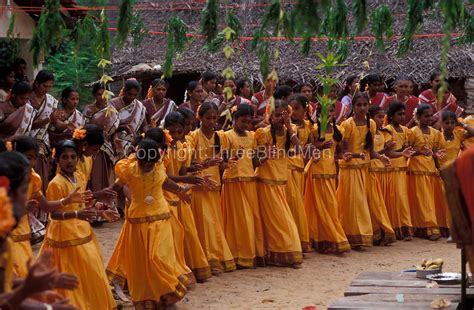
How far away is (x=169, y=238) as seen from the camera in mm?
7547

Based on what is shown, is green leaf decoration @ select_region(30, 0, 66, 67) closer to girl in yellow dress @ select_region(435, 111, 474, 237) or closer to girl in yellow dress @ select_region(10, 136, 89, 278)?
girl in yellow dress @ select_region(10, 136, 89, 278)

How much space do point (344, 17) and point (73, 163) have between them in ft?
8.08

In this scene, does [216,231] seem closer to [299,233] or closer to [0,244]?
[299,233]

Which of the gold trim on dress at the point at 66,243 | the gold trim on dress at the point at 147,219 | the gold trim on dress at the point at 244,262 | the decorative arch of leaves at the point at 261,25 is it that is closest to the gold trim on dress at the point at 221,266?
the gold trim on dress at the point at 244,262

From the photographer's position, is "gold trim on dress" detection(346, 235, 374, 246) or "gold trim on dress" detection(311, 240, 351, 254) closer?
"gold trim on dress" detection(311, 240, 351, 254)

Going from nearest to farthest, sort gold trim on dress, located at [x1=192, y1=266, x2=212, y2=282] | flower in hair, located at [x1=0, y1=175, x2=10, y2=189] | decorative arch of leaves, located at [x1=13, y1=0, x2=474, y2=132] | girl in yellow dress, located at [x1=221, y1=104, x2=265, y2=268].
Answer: flower in hair, located at [x1=0, y1=175, x2=10, y2=189] → decorative arch of leaves, located at [x1=13, y1=0, x2=474, y2=132] → gold trim on dress, located at [x1=192, y1=266, x2=212, y2=282] → girl in yellow dress, located at [x1=221, y1=104, x2=265, y2=268]

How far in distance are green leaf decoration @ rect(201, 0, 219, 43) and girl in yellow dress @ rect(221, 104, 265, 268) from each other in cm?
386

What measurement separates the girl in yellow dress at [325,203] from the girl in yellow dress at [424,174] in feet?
4.75

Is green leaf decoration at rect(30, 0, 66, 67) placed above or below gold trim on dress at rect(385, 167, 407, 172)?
above

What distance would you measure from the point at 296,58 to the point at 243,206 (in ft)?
27.8

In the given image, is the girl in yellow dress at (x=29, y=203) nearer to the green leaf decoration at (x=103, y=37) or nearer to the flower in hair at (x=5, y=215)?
the green leaf decoration at (x=103, y=37)

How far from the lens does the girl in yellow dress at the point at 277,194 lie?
9.57 meters

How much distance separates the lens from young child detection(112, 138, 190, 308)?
7.39 m

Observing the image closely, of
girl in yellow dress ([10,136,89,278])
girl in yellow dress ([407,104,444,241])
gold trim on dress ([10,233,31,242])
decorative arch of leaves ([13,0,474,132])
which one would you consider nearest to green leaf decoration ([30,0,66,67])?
decorative arch of leaves ([13,0,474,132])
